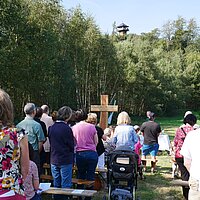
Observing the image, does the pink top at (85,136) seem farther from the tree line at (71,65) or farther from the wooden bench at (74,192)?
the tree line at (71,65)

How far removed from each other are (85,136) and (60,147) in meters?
0.59

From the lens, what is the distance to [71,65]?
73.6 feet

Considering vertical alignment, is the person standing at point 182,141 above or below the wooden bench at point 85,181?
above

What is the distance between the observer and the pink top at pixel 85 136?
201 inches

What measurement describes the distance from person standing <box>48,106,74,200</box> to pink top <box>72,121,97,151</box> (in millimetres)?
431

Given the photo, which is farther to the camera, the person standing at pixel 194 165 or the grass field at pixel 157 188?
the grass field at pixel 157 188

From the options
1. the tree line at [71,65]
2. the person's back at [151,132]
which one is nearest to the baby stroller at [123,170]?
the person's back at [151,132]

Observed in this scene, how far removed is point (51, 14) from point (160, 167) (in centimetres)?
1296

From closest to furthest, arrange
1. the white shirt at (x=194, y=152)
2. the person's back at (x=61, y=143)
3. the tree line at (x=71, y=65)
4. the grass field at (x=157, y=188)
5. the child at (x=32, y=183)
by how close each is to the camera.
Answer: the white shirt at (x=194, y=152), the child at (x=32, y=183), the person's back at (x=61, y=143), the grass field at (x=157, y=188), the tree line at (x=71, y=65)

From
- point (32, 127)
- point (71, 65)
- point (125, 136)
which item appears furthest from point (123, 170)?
point (71, 65)

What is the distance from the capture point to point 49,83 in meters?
19.6

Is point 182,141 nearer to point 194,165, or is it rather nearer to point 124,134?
point 124,134

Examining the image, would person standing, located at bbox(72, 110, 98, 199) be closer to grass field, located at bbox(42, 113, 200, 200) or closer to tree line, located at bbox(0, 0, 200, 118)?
grass field, located at bbox(42, 113, 200, 200)

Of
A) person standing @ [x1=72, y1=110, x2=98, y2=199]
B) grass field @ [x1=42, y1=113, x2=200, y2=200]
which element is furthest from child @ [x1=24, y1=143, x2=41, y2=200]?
grass field @ [x1=42, y1=113, x2=200, y2=200]
